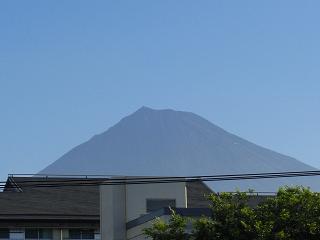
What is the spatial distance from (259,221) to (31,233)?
3602 cm

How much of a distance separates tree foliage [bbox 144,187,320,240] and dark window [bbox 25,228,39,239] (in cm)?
3366

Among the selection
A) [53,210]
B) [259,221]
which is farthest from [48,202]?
[259,221]

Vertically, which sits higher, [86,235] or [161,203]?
[86,235]

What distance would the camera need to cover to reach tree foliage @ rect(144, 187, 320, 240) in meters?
30.0

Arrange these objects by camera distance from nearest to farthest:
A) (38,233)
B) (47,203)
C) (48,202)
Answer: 1. (38,233)
2. (47,203)
3. (48,202)

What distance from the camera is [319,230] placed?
3025 centimetres

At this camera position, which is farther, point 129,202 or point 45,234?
point 45,234

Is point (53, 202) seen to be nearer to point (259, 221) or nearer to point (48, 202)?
point (48, 202)

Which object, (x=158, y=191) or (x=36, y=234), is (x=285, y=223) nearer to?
(x=158, y=191)

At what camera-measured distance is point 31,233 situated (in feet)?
208

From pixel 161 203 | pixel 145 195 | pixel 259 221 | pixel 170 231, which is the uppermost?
pixel 145 195

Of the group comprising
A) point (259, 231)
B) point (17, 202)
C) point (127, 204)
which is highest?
point (17, 202)

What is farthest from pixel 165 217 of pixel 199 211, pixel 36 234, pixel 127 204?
pixel 36 234

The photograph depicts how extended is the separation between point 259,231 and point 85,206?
38694mm
